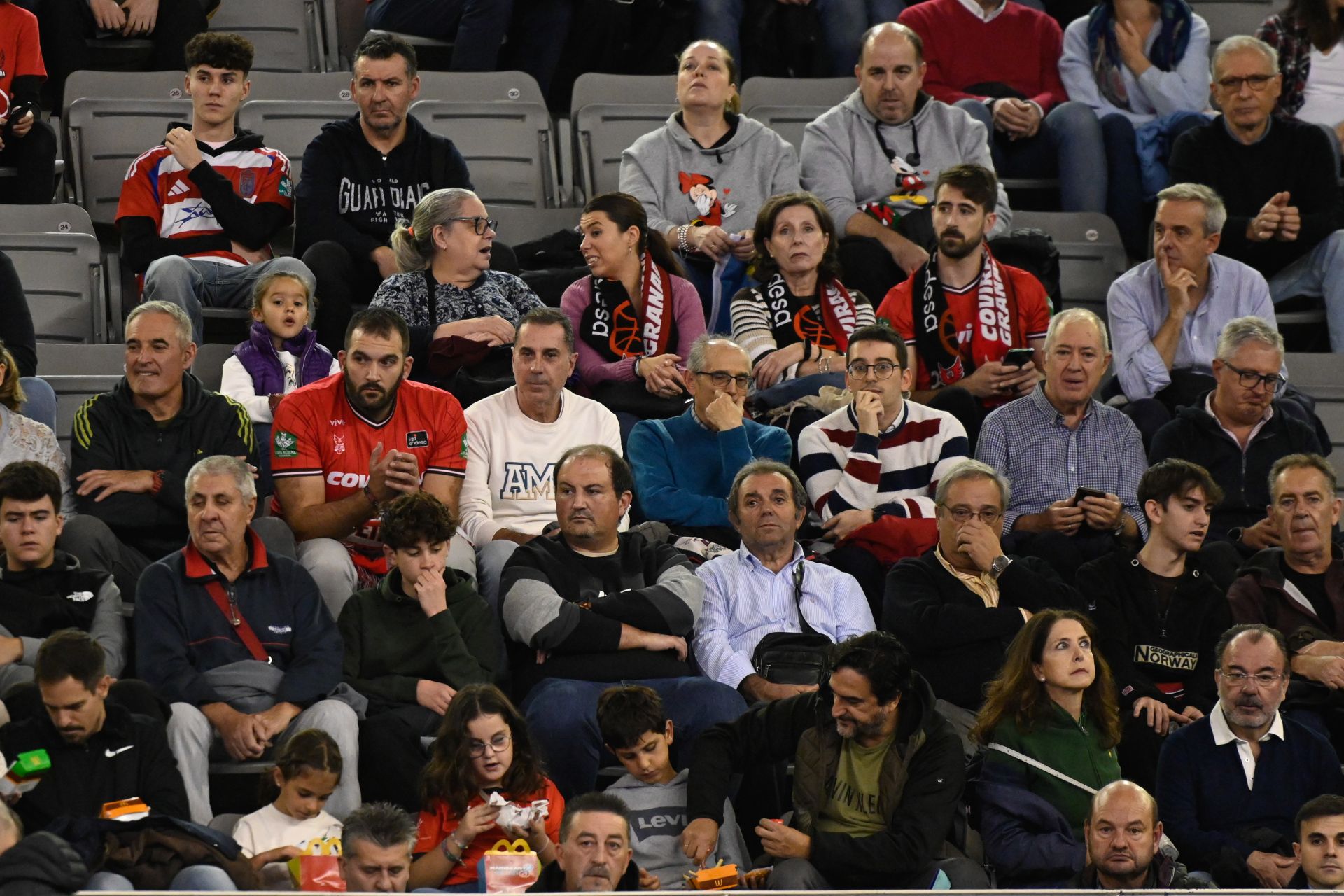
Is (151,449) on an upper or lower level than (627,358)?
lower

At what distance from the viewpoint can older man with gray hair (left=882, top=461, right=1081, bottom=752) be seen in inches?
213

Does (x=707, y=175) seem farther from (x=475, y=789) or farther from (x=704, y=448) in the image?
(x=475, y=789)

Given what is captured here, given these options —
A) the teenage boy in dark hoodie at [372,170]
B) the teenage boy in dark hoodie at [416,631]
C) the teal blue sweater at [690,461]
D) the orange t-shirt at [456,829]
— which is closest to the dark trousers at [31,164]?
the teenage boy in dark hoodie at [372,170]

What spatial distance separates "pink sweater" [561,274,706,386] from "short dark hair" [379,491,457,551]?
4.42 ft

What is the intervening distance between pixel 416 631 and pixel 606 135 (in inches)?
115

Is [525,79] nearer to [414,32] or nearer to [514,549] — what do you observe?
[414,32]

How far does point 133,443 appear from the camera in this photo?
18.2 ft

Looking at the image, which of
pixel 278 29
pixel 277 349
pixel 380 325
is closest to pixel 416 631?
pixel 380 325

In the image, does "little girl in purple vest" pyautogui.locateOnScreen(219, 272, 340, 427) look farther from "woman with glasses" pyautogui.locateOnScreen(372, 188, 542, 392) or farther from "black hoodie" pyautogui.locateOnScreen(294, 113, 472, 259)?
"black hoodie" pyautogui.locateOnScreen(294, 113, 472, 259)

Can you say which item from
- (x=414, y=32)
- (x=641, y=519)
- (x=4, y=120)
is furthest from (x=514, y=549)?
(x=414, y=32)

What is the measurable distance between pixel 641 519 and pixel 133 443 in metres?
1.46

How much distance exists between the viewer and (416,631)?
517 cm

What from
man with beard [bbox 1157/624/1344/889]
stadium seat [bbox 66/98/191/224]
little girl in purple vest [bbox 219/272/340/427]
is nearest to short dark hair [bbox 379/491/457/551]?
little girl in purple vest [bbox 219/272/340/427]

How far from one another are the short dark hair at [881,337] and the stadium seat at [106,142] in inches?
102
